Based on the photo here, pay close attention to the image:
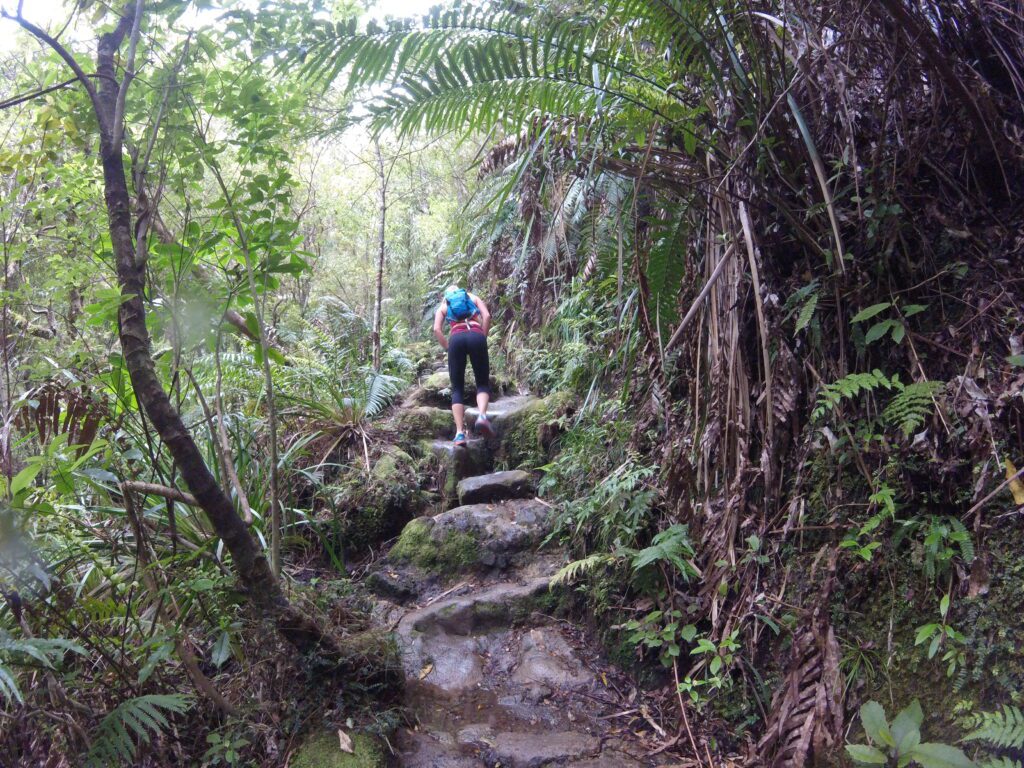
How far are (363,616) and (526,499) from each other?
184 cm

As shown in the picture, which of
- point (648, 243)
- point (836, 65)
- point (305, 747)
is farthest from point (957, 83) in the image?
point (305, 747)

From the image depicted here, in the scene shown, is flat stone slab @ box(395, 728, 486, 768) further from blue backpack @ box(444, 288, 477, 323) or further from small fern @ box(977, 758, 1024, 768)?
blue backpack @ box(444, 288, 477, 323)

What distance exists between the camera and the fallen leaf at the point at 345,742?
217 cm

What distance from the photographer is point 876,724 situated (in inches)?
63.3

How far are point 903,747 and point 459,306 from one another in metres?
4.31

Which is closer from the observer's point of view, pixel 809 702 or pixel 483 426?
pixel 809 702

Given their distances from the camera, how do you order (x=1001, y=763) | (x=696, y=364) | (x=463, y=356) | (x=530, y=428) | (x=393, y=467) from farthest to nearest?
(x=463, y=356), (x=530, y=428), (x=393, y=467), (x=696, y=364), (x=1001, y=763)

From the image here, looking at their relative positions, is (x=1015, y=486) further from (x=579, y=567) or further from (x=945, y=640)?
(x=579, y=567)

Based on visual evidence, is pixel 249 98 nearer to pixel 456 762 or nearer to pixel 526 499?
pixel 456 762

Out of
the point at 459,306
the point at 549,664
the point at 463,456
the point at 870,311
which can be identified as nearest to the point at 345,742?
the point at 549,664

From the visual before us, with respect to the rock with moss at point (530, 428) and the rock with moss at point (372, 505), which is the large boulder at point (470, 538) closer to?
the rock with moss at point (372, 505)

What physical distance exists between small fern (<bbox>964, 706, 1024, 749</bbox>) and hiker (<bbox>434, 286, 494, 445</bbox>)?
3.98m

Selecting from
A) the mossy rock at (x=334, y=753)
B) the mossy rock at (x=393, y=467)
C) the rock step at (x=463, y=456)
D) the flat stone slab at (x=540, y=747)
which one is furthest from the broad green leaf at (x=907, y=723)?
the rock step at (x=463, y=456)

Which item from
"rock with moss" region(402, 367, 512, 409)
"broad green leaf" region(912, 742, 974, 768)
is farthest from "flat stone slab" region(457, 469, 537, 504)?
"broad green leaf" region(912, 742, 974, 768)
